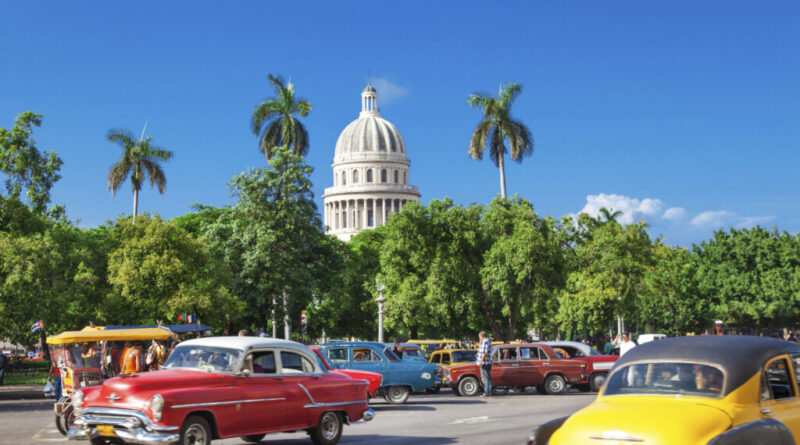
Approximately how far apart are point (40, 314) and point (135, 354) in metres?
15.6

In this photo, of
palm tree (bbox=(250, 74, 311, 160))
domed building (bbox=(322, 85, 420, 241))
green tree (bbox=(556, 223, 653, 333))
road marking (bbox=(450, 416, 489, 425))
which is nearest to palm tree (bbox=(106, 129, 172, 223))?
palm tree (bbox=(250, 74, 311, 160))

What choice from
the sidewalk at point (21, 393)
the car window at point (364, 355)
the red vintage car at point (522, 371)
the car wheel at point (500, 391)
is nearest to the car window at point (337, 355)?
the car window at point (364, 355)

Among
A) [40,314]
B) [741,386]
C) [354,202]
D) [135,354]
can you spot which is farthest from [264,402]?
[354,202]

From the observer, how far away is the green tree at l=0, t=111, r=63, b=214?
36000 millimetres

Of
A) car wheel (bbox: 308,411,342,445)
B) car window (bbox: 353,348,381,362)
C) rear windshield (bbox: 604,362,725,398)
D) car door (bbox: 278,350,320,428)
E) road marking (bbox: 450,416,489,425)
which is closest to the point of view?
rear windshield (bbox: 604,362,725,398)

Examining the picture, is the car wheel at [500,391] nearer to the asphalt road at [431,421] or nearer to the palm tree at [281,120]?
the asphalt road at [431,421]

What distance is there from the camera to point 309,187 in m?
44.9

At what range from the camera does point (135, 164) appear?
56469 millimetres

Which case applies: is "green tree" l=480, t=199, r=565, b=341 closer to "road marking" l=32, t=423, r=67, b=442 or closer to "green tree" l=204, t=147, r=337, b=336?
"green tree" l=204, t=147, r=337, b=336

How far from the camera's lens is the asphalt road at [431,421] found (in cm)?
1487

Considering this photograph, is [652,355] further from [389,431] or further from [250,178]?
[250,178]

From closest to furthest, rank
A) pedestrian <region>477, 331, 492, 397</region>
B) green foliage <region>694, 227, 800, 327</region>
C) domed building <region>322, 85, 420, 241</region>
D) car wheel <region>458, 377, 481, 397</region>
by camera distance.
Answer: pedestrian <region>477, 331, 492, 397</region>
car wheel <region>458, 377, 481, 397</region>
green foliage <region>694, 227, 800, 327</region>
domed building <region>322, 85, 420, 241</region>

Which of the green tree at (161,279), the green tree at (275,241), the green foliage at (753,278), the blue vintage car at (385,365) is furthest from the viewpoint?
the green foliage at (753,278)

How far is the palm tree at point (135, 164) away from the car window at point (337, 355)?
3769 centimetres
